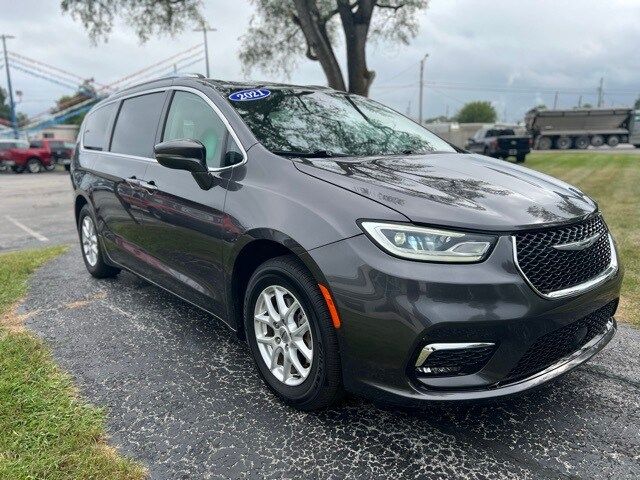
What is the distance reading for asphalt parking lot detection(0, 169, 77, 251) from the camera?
7484mm

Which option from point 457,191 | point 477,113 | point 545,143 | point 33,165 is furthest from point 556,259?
point 477,113

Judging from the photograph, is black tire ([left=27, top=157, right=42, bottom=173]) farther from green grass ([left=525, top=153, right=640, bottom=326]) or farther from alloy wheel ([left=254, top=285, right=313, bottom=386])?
alloy wheel ([left=254, top=285, right=313, bottom=386])

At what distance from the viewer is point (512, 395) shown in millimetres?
2172

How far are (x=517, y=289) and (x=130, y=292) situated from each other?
356cm

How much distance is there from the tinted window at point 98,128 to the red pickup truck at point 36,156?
2149cm

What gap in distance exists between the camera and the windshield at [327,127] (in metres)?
3.00

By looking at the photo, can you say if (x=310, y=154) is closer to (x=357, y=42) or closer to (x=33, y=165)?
(x=357, y=42)

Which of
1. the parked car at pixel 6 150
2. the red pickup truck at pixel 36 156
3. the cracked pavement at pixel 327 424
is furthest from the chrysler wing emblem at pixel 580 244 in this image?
the parked car at pixel 6 150

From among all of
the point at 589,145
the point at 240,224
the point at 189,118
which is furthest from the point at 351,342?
the point at 589,145

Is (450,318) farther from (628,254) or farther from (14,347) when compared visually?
(628,254)

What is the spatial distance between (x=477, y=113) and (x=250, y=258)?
100m

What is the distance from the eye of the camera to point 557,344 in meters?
2.30

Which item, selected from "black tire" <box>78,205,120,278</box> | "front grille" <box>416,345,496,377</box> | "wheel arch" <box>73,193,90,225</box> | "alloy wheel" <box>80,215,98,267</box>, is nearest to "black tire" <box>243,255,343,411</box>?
"front grille" <box>416,345,496,377</box>

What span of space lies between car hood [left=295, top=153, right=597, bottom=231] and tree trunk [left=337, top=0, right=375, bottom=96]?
10434 mm
